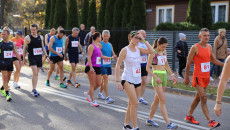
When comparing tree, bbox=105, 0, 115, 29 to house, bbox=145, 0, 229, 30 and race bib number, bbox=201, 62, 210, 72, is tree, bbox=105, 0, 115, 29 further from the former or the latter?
race bib number, bbox=201, 62, 210, 72

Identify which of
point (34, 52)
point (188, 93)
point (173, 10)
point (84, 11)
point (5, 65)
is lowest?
point (188, 93)

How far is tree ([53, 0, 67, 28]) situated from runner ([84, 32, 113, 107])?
1940 centimetres

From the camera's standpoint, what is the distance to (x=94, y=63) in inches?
293

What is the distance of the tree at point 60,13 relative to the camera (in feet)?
85.0

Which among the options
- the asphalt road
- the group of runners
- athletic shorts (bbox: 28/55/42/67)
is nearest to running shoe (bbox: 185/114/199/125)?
the group of runners

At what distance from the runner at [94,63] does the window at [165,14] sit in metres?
16.9

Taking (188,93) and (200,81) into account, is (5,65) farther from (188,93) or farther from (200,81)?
(188,93)

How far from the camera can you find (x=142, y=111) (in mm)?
6961

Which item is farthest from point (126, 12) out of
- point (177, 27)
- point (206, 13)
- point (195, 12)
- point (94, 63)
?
point (94, 63)

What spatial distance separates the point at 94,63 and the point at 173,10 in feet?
55.6

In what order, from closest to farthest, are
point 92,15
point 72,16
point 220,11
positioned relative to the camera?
1. point 220,11
2. point 92,15
3. point 72,16

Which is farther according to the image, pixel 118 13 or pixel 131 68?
pixel 118 13

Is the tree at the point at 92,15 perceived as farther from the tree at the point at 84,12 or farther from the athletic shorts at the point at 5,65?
the athletic shorts at the point at 5,65

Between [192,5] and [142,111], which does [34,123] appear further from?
[192,5]
